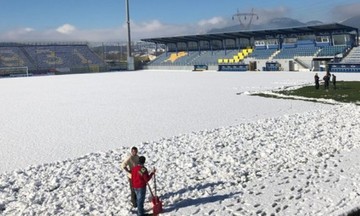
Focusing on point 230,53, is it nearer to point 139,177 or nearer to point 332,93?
point 332,93

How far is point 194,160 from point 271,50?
5262cm

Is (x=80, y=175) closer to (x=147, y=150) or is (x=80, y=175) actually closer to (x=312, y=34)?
(x=147, y=150)

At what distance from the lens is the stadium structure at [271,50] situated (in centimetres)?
5094

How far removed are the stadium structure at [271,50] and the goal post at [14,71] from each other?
21.7m

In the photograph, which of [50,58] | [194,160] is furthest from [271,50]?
[194,160]

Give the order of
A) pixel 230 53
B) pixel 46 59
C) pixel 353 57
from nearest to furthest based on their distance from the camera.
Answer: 1. pixel 353 57
2. pixel 230 53
3. pixel 46 59

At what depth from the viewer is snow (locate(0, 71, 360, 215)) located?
24.5ft

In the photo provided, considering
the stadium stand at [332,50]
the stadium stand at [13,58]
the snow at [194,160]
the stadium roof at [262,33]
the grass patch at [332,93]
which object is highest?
the stadium roof at [262,33]

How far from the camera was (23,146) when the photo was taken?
489 inches

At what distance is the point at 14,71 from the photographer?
70.6 m

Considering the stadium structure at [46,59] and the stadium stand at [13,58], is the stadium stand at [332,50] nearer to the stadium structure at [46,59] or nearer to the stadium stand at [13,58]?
the stadium structure at [46,59]

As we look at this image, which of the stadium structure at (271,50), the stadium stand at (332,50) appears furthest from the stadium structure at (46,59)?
the stadium stand at (332,50)

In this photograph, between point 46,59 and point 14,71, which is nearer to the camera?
point 14,71

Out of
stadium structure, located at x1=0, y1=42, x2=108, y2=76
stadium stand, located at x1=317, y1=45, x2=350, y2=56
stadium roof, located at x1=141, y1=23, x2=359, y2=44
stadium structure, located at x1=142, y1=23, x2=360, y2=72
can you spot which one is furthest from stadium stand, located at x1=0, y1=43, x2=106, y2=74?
stadium stand, located at x1=317, y1=45, x2=350, y2=56
